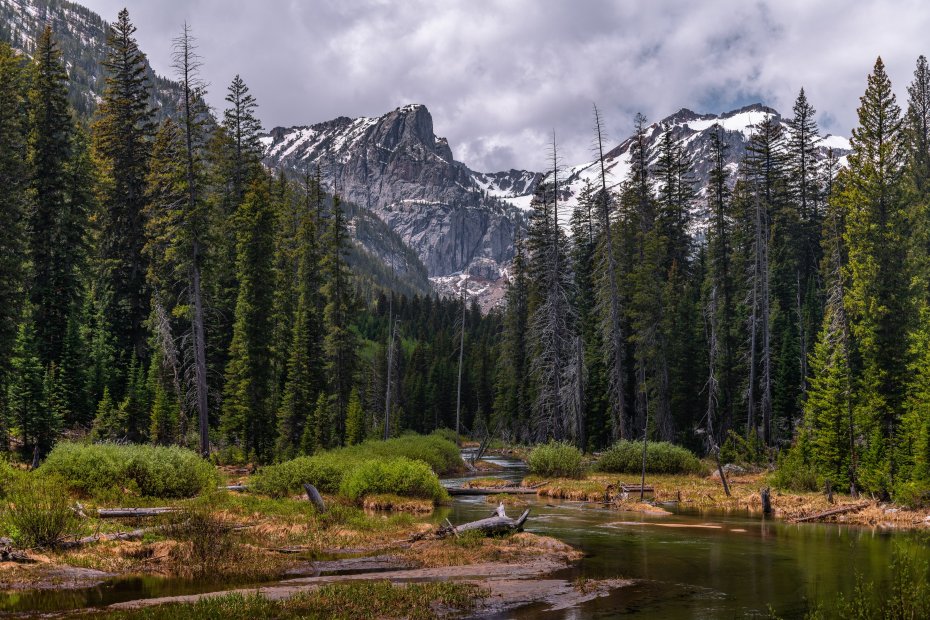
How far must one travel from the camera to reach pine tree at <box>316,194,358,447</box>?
154 ft

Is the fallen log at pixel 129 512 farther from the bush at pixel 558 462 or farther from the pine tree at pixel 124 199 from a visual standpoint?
the pine tree at pixel 124 199

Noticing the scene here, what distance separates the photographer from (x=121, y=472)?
67.0 ft

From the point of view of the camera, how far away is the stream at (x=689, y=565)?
38.8 feet

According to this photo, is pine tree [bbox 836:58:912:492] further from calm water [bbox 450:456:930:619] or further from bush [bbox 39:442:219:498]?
bush [bbox 39:442:219:498]

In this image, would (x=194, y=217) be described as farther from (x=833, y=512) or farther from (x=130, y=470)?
(x=833, y=512)

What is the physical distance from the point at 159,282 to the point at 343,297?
13.3 meters

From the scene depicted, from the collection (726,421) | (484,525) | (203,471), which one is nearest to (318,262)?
(203,471)

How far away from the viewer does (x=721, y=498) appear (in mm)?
29109

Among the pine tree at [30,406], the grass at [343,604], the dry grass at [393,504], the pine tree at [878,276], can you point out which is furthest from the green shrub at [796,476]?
the pine tree at [30,406]

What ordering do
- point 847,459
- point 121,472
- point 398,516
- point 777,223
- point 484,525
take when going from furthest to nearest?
point 777,223, point 847,459, point 398,516, point 121,472, point 484,525

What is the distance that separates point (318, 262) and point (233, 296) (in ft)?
21.9

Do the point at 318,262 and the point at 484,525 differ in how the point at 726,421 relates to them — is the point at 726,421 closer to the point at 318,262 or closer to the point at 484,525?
the point at 318,262

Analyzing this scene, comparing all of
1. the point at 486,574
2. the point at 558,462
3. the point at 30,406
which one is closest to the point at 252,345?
the point at 30,406

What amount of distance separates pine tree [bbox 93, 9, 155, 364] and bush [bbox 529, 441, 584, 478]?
26174 mm
